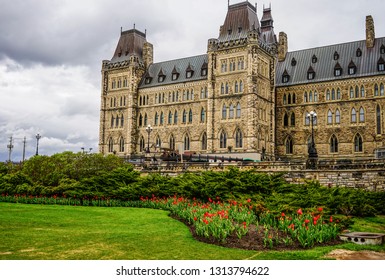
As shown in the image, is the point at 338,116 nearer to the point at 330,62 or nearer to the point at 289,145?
the point at 289,145

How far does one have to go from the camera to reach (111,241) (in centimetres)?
1209

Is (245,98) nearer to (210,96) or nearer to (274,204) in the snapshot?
(210,96)

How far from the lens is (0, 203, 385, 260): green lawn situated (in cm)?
1053

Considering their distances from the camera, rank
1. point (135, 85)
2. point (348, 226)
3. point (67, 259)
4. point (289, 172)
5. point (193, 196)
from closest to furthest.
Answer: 1. point (67, 259)
2. point (348, 226)
3. point (193, 196)
4. point (289, 172)
5. point (135, 85)

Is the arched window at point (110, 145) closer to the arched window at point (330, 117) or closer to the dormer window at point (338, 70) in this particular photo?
the arched window at point (330, 117)

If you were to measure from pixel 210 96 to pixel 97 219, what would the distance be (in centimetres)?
4024

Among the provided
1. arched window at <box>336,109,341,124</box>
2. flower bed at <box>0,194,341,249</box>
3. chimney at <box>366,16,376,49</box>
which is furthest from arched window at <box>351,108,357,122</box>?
flower bed at <box>0,194,341,249</box>

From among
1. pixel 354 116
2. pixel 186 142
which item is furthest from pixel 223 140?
pixel 354 116

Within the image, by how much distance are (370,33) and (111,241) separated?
170 feet

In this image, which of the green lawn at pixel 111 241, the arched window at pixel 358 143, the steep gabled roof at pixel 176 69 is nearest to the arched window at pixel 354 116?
the arched window at pixel 358 143

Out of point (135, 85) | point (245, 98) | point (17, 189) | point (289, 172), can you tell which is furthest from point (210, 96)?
point (17, 189)

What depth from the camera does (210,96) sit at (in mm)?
55938

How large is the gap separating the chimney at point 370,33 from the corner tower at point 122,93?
105ft

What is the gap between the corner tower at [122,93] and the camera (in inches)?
2562
